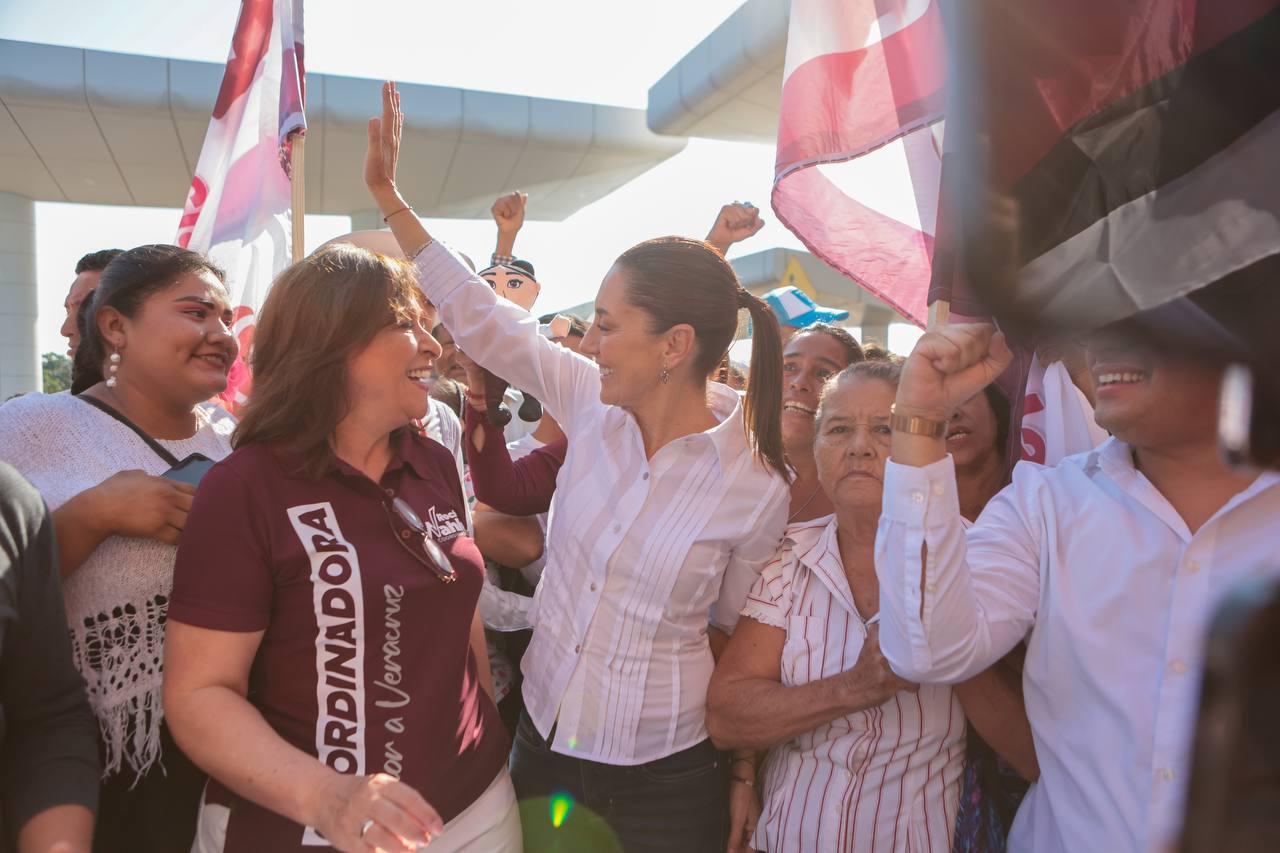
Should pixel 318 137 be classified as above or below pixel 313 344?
above

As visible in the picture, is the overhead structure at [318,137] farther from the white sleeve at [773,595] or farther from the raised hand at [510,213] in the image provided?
the white sleeve at [773,595]

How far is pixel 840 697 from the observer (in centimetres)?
182

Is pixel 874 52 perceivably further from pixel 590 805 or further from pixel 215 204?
pixel 215 204

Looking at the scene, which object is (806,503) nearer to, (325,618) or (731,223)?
(731,223)

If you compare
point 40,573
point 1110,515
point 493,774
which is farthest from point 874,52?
point 40,573

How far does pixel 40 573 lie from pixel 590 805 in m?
1.28

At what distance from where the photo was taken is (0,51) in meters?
7.07

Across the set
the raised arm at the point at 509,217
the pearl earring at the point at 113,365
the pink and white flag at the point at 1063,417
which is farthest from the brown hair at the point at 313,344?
the raised arm at the point at 509,217

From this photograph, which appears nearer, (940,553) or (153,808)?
(940,553)

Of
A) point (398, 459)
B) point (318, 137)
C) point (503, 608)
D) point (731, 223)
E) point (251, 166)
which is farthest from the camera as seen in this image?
point (318, 137)

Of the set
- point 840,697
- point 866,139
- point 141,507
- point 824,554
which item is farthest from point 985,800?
point 141,507

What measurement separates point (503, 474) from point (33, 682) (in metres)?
1.24

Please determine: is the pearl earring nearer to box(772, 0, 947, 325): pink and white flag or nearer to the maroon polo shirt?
the maroon polo shirt

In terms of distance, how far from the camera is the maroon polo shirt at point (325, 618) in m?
1.46
